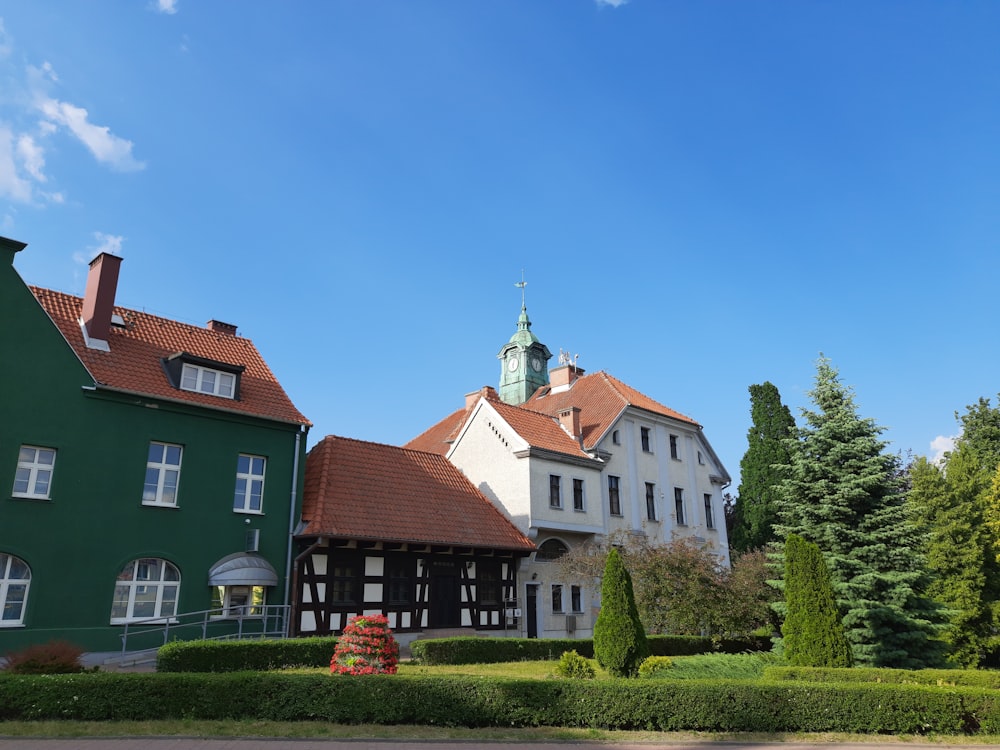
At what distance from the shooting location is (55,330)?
61.9ft

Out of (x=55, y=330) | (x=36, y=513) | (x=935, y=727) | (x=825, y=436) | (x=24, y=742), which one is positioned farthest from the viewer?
(x=825, y=436)

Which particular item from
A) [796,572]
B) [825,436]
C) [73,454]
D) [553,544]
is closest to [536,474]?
[553,544]

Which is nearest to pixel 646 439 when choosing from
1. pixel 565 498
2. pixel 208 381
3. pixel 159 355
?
pixel 565 498

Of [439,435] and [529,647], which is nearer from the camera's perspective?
[529,647]

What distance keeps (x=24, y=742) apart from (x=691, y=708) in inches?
373

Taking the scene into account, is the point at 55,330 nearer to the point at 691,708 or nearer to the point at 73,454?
the point at 73,454

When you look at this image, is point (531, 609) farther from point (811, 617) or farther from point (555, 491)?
point (811, 617)

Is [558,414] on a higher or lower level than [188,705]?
higher

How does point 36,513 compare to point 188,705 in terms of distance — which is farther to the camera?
point 36,513

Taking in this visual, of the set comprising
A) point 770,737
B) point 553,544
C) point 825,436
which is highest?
point 825,436

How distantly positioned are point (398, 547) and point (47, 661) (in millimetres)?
11693

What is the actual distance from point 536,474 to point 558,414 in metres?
5.21

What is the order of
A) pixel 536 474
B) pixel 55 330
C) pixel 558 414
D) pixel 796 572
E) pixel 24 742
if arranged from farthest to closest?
pixel 558 414, pixel 536 474, pixel 55 330, pixel 796 572, pixel 24 742

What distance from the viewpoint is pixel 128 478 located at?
19031mm
